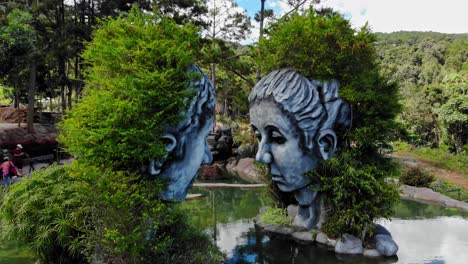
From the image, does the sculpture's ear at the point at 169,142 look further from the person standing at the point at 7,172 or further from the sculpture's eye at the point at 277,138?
the person standing at the point at 7,172

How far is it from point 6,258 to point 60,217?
2.38 meters

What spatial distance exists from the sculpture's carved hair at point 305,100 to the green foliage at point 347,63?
0.74 feet

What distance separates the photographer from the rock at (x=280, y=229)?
9284mm

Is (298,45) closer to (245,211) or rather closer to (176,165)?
(176,165)

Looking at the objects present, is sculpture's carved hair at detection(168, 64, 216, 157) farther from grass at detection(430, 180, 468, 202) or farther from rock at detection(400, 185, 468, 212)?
grass at detection(430, 180, 468, 202)

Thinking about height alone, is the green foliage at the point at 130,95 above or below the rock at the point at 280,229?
above

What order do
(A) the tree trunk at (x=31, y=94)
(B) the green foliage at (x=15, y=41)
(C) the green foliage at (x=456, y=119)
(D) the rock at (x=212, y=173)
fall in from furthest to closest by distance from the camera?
(C) the green foliage at (x=456, y=119) < (A) the tree trunk at (x=31, y=94) < (D) the rock at (x=212, y=173) < (B) the green foliage at (x=15, y=41)

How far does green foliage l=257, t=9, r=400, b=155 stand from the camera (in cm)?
821

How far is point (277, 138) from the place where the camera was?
27.0 ft

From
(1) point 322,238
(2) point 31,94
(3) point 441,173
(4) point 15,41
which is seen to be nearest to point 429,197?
(3) point 441,173

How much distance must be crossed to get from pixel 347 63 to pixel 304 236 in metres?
4.12

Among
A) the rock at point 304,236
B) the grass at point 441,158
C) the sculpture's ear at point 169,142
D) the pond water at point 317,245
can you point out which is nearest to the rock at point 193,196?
the pond water at point 317,245

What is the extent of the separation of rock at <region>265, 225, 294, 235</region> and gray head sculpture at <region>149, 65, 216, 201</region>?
3761mm

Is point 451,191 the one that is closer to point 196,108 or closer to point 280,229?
point 280,229
